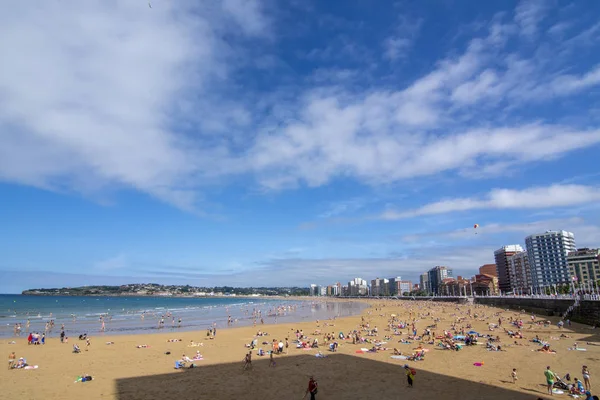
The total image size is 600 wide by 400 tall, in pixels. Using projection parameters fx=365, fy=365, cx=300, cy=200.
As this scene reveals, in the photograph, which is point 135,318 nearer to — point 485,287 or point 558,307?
point 558,307

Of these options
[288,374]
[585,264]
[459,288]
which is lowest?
[288,374]

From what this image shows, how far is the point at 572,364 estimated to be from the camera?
19719 millimetres

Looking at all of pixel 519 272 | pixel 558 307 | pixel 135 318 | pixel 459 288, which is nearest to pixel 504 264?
pixel 519 272

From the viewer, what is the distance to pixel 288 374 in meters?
18.9

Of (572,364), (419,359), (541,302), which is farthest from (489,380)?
(541,302)

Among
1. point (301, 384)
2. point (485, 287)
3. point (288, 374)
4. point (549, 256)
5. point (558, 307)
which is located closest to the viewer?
point (301, 384)

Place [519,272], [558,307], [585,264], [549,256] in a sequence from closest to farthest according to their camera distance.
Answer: [558,307] → [585,264] → [549,256] → [519,272]

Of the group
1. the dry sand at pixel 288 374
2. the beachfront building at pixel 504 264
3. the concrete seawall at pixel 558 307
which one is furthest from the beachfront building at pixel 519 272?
the dry sand at pixel 288 374

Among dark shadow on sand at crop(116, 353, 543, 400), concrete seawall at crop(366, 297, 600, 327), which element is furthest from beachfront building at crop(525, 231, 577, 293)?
dark shadow on sand at crop(116, 353, 543, 400)

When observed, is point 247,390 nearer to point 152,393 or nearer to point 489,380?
point 152,393

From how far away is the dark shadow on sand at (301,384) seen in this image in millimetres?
14969

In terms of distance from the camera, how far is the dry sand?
1536 centimetres

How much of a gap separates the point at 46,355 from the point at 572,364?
106 ft

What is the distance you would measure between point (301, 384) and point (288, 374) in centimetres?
215
